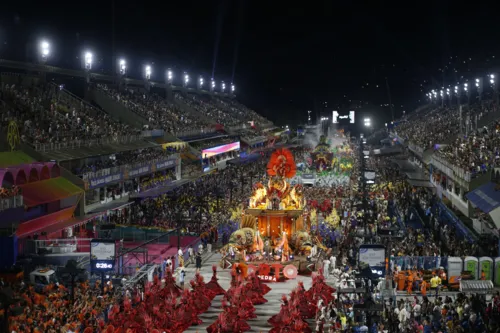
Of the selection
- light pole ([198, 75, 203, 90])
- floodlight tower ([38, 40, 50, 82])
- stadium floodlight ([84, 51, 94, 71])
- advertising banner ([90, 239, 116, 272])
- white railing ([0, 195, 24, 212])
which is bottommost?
advertising banner ([90, 239, 116, 272])

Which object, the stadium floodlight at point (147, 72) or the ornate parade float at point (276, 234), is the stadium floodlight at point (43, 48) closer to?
the stadium floodlight at point (147, 72)

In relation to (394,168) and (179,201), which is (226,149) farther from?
(179,201)

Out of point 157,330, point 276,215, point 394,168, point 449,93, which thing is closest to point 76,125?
point 276,215

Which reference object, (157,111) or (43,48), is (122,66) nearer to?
(157,111)

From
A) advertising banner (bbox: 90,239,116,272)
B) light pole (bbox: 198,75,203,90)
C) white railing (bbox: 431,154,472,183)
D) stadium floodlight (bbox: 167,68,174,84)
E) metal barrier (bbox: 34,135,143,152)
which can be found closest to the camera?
advertising banner (bbox: 90,239,116,272)

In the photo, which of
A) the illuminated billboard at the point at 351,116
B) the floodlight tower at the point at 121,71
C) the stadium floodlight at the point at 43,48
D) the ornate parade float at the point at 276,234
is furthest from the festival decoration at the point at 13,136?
the illuminated billboard at the point at 351,116

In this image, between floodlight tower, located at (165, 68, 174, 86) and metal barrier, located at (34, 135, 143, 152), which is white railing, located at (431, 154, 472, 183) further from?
floodlight tower, located at (165, 68, 174, 86)

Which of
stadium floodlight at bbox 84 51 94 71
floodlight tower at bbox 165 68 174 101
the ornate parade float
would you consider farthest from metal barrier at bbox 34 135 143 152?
floodlight tower at bbox 165 68 174 101

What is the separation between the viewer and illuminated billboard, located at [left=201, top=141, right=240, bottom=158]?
76.4m

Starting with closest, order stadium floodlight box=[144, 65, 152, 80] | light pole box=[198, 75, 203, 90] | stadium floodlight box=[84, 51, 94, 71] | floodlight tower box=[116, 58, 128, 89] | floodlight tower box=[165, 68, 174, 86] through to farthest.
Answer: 1. stadium floodlight box=[84, 51, 94, 71]
2. floodlight tower box=[116, 58, 128, 89]
3. stadium floodlight box=[144, 65, 152, 80]
4. floodlight tower box=[165, 68, 174, 86]
5. light pole box=[198, 75, 203, 90]

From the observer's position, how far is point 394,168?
7662 centimetres

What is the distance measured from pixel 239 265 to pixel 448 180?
74.3ft

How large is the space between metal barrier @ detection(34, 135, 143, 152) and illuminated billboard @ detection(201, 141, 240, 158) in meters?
16.6

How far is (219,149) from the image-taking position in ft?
276
